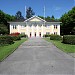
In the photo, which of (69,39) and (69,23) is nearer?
(69,39)

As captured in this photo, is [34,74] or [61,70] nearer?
[34,74]

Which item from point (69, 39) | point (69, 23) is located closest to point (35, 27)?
point (69, 23)

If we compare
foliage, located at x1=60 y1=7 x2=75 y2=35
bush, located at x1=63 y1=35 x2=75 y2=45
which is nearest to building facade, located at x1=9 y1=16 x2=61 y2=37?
foliage, located at x1=60 y1=7 x2=75 y2=35

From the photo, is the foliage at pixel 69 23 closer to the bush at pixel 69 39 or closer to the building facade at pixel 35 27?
the building facade at pixel 35 27

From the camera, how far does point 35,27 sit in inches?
3361

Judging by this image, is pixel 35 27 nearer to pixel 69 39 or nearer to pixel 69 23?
pixel 69 23

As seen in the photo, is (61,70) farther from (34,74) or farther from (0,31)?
(0,31)

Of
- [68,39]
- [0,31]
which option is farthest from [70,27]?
[68,39]

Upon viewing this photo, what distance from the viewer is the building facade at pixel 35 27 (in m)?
84.6

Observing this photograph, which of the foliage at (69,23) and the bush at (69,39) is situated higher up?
the foliage at (69,23)

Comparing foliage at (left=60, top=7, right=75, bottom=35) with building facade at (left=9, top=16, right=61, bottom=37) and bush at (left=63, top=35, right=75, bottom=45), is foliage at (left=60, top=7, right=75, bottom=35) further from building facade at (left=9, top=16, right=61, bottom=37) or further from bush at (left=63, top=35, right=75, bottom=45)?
bush at (left=63, top=35, right=75, bottom=45)

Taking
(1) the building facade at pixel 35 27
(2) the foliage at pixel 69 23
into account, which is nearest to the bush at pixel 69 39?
(2) the foliage at pixel 69 23

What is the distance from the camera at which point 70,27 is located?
280 ft

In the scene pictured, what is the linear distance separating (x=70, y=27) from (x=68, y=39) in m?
52.8
